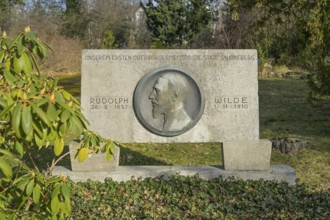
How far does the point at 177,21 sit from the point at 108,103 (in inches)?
1131

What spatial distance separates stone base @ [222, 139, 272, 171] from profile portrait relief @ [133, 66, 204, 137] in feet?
1.79

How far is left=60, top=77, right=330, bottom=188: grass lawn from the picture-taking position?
662cm

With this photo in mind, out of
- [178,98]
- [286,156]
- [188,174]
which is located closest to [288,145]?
[286,156]

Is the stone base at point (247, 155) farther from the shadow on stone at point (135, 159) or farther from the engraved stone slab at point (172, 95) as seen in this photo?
the shadow on stone at point (135, 159)

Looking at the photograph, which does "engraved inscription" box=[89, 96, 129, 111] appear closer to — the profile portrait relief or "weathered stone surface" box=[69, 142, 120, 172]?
the profile portrait relief

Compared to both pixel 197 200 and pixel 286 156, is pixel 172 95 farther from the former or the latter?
pixel 286 156

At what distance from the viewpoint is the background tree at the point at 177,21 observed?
33.0 metres

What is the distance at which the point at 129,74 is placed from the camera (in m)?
5.48

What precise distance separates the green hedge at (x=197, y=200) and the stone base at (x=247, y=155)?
0.22 metres

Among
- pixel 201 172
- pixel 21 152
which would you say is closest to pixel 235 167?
pixel 201 172

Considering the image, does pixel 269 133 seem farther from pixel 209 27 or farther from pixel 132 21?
pixel 132 21

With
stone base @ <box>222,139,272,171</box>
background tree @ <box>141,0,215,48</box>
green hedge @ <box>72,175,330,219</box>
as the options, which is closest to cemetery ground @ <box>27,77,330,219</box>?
green hedge @ <box>72,175,330,219</box>

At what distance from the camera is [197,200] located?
479 centimetres

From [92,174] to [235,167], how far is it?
1.67m
